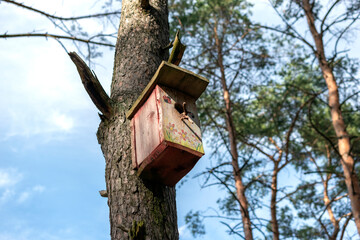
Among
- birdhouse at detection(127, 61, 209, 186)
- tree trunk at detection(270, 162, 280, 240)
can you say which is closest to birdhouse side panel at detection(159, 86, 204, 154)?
birdhouse at detection(127, 61, 209, 186)

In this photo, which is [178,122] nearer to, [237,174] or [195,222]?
[237,174]

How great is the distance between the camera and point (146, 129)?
2.05m

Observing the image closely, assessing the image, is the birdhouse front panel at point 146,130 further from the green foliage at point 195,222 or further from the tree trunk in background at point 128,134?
the green foliage at point 195,222

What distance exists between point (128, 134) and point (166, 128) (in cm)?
30

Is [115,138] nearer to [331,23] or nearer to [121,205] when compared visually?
[121,205]

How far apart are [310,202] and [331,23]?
5391mm

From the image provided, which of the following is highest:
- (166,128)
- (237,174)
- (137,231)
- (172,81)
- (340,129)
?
(340,129)

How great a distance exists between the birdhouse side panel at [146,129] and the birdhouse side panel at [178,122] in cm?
5

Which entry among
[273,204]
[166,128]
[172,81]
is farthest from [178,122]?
[273,204]

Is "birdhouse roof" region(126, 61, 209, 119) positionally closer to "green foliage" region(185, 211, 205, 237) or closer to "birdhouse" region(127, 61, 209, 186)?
"birdhouse" region(127, 61, 209, 186)

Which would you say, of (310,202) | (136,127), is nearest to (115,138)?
(136,127)

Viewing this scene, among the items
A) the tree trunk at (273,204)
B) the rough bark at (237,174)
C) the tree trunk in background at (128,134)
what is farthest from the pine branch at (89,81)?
the tree trunk at (273,204)

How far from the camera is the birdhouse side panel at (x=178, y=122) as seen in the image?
1993 millimetres

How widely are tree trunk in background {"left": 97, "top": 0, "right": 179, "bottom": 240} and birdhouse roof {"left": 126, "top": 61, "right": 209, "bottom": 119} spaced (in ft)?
0.46
